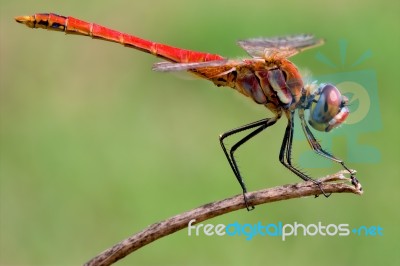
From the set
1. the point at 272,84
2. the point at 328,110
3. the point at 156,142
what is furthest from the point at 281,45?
the point at 156,142

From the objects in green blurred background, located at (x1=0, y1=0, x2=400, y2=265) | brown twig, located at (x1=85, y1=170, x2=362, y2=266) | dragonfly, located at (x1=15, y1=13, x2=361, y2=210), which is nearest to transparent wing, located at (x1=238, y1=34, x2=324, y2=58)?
dragonfly, located at (x1=15, y1=13, x2=361, y2=210)

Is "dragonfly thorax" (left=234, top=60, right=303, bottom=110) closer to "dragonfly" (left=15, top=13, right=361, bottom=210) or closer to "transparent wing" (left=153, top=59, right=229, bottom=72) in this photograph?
"dragonfly" (left=15, top=13, right=361, bottom=210)

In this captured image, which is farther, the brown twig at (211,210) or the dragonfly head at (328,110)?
the dragonfly head at (328,110)

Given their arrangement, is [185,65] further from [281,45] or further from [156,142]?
[156,142]

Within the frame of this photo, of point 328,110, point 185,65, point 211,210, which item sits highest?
point 185,65

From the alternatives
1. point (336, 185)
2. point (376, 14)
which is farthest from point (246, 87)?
point (376, 14)

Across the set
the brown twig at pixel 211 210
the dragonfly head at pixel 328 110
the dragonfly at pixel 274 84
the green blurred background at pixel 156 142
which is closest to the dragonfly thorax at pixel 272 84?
the dragonfly at pixel 274 84

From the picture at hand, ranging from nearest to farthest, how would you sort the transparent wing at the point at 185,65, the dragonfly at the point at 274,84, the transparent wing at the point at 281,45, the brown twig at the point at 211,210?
the brown twig at the point at 211,210 → the transparent wing at the point at 185,65 → the dragonfly at the point at 274,84 → the transparent wing at the point at 281,45

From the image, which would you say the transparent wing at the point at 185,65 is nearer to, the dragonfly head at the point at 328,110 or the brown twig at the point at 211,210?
the dragonfly head at the point at 328,110
